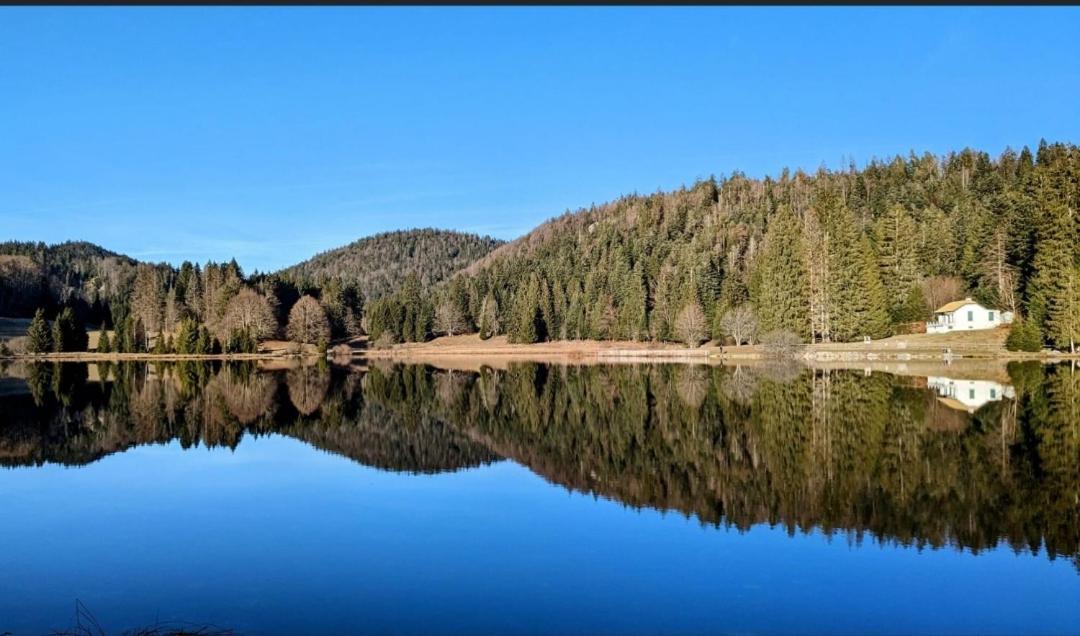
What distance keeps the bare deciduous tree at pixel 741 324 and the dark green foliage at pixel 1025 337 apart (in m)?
29.0

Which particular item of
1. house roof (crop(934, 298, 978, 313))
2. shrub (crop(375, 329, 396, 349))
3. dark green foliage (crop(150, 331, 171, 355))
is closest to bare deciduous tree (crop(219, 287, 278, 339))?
dark green foliage (crop(150, 331, 171, 355))

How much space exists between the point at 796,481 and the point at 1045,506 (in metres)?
4.55

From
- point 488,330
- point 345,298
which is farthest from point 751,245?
point 345,298

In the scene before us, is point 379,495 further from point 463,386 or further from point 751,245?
point 751,245

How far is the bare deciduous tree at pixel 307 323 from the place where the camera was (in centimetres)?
12156

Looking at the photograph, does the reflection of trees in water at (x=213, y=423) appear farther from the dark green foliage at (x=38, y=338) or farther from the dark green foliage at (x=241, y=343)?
the dark green foliage at (x=38, y=338)

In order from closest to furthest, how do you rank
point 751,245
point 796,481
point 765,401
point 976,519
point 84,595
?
point 84,595 → point 976,519 → point 796,481 → point 765,401 → point 751,245

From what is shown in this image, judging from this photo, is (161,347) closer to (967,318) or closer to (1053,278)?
(967,318)

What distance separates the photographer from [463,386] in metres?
51.7

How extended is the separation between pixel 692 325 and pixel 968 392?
65.5m

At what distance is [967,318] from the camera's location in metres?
79.8

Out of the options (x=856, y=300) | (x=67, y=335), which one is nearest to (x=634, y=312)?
(x=856, y=300)

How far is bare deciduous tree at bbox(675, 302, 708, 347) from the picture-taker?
102125 millimetres

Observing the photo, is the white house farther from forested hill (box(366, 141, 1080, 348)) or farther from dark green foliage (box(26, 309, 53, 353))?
dark green foliage (box(26, 309, 53, 353))
